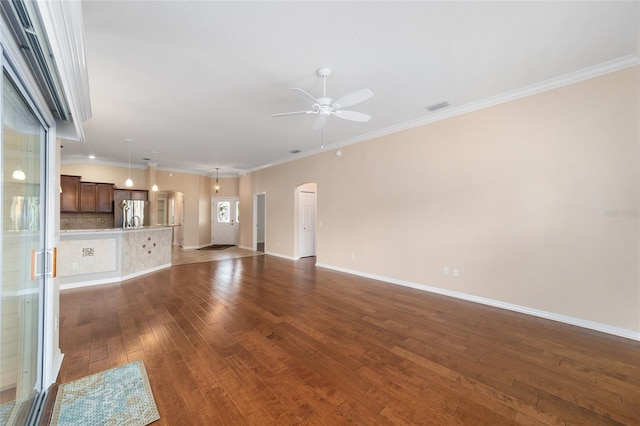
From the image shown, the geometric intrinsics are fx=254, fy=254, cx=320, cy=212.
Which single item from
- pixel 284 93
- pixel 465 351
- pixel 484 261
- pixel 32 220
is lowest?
pixel 465 351

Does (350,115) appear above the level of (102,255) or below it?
above

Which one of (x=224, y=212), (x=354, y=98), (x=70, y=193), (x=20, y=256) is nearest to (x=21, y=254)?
(x=20, y=256)

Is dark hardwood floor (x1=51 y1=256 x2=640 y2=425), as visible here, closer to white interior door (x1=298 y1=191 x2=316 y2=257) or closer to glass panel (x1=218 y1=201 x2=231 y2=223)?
white interior door (x1=298 y1=191 x2=316 y2=257)

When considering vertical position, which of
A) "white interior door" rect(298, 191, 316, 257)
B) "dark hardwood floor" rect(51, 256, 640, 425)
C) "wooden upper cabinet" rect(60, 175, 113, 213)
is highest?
"wooden upper cabinet" rect(60, 175, 113, 213)

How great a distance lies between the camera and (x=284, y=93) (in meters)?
3.51

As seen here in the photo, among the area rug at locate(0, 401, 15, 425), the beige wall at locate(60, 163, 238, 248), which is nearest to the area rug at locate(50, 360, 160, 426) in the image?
the area rug at locate(0, 401, 15, 425)

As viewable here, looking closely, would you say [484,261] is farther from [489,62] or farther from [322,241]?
[322,241]

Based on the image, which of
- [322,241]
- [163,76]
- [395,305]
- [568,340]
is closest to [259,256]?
[322,241]

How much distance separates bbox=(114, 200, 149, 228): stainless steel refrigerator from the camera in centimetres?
766

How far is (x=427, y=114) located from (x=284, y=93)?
A: 8.13ft

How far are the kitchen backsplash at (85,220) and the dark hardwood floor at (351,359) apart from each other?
408cm

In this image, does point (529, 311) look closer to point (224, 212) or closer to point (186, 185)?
point (224, 212)

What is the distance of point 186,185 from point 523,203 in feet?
32.6

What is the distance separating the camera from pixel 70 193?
6.92 metres
